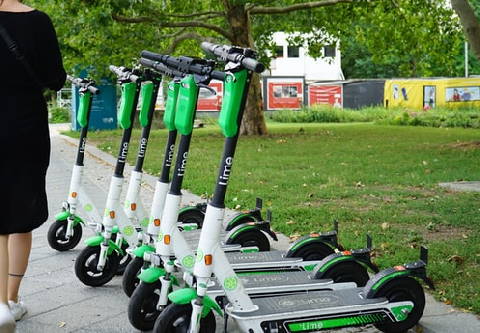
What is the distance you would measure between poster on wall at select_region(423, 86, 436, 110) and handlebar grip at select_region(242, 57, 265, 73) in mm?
33274

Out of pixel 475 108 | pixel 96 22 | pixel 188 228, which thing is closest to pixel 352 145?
pixel 96 22

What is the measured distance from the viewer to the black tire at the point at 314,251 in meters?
5.21

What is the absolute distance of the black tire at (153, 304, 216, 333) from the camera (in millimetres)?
3859

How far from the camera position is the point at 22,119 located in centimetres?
396

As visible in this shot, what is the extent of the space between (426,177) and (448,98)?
25092 millimetres

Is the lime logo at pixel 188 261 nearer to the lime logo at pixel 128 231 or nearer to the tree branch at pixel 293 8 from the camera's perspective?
the lime logo at pixel 128 231

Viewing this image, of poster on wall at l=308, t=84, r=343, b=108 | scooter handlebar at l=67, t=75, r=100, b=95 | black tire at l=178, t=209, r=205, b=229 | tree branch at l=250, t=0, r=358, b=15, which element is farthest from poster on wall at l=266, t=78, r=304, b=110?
scooter handlebar at l=67, t=75, r=100, b=95

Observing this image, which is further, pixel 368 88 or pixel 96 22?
pixel 368 88

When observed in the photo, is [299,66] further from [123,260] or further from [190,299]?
[190,299]

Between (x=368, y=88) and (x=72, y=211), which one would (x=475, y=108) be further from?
(x=72, y=211)

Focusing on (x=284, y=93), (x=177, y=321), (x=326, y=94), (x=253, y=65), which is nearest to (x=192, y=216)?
(x=177, y=321)

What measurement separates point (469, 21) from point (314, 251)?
35.6 feet

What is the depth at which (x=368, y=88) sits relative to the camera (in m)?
41.9

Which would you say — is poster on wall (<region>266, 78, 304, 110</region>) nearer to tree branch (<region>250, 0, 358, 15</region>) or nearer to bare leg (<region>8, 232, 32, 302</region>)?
tree branch (<region>250, 0, 358, 15</region>)
